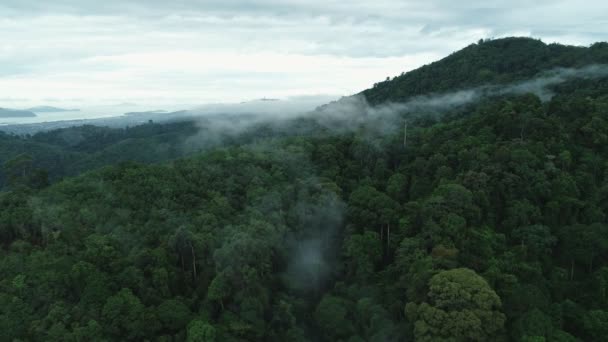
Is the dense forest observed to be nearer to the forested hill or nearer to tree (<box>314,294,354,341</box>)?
tree (<box>314,294,354,341</box>)

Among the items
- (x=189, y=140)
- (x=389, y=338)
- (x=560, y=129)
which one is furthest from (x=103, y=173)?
(x=189, y=140)

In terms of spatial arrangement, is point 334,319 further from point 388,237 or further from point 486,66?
point 486,66

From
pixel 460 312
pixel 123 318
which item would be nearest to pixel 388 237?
pixel 460 312

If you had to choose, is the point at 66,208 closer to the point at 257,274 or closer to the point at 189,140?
the point at 257,274

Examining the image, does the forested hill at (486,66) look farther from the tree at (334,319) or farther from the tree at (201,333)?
the tree at (201,333)

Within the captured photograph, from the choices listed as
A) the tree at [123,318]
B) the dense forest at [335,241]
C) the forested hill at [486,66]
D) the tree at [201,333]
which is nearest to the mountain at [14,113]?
the forested hill at [486,66]

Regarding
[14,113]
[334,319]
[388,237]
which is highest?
[14,113]
